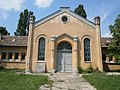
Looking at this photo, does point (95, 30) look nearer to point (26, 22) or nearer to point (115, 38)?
point (115, 38)

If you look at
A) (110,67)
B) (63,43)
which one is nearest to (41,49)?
(63,43)

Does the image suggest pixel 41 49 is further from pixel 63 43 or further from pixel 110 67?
pixel 110 67

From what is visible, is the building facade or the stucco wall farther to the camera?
the stucco wall

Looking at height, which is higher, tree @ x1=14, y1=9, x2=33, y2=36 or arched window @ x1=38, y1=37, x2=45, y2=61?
tree @ x1=14, y1=9, x2=33, y2=36

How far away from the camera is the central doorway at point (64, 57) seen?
72.3 feet

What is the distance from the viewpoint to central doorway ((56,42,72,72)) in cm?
2205

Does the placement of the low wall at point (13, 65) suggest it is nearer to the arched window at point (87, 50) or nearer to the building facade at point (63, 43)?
the building facade at point (63, 43)

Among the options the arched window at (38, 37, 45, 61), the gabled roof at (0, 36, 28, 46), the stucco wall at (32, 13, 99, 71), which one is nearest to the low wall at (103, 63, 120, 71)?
the stucco wall at (32, 13, 99, 71)

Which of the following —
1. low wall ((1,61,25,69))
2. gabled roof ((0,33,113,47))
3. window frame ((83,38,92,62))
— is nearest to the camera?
window frame ((83,38,92,62))

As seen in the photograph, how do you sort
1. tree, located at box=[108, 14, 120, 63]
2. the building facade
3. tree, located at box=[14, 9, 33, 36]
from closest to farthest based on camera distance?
tree, located at box=[108, 14, 120, 63]
the building facade
tree, located at box=[14, 9, 33, 36]

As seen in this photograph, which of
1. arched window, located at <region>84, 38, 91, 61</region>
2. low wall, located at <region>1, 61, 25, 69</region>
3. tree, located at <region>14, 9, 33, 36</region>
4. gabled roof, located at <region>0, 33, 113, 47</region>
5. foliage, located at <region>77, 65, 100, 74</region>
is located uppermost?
tree, located at <region>14, 9, 33, 36</region>

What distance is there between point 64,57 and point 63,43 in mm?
1824

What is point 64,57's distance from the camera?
73.6 feet

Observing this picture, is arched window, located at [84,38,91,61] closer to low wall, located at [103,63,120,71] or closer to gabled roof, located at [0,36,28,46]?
low wall, located at [103,63,120,71]
